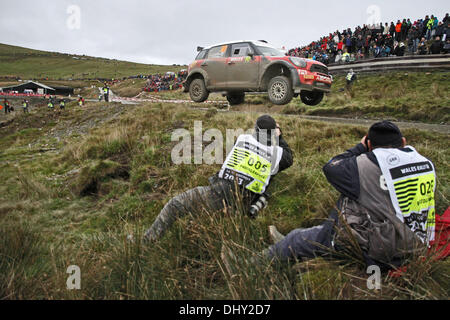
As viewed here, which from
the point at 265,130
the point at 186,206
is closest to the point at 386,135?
the point at 265,130

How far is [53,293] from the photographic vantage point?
90.4 inches

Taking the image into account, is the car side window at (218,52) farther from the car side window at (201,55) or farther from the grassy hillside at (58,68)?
the grassy hillside at (58,68)

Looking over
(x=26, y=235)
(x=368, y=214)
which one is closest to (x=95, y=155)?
(x=26, y=235)

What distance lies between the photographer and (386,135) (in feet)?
8.64

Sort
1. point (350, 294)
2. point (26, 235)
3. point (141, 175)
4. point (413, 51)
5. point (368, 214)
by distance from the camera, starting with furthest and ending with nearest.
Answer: point (413, 51) < point (141, 175) < point (26, 235) < point (368, 214) < point (350, 294)

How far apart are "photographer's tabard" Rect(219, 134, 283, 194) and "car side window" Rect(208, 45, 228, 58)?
4.21 metres

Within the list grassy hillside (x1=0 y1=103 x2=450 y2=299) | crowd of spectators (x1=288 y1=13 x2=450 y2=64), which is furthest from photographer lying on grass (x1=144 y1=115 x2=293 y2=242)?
crowd of spectators (x1=288 y1=13 x2=450 y2=64)

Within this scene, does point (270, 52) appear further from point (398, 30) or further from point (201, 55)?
point (398, 30)

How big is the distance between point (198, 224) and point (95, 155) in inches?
297

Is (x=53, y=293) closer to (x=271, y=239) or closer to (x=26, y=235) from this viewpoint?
(x=26, y=235)

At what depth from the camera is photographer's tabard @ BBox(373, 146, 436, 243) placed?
8.09 feet

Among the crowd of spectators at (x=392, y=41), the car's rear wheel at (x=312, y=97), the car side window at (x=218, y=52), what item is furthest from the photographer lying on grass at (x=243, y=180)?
the crowd of spectators at (x=392, y=41)

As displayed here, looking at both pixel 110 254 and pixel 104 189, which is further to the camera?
pixel 104 189

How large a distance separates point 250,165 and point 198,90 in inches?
186
